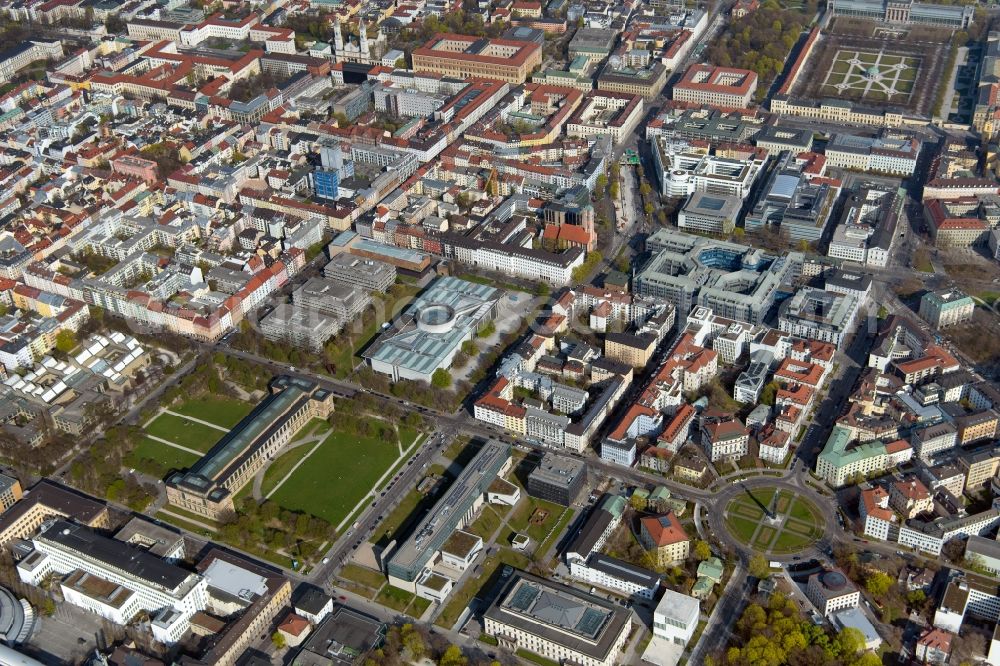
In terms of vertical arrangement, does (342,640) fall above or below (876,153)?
below

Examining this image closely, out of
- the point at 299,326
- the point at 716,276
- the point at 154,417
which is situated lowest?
the point at 154,417

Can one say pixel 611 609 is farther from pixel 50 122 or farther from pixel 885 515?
pixel 50 122

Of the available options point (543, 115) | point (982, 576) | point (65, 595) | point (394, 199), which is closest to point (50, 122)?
point (394, 199)

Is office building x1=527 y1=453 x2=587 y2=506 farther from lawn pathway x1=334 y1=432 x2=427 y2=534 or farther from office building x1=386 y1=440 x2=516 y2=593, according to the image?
lawn pathway x1=334 y1=432 x2=427 y2=534

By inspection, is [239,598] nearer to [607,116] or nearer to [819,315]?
[819,315]

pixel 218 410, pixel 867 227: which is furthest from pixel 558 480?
pixel 867 227

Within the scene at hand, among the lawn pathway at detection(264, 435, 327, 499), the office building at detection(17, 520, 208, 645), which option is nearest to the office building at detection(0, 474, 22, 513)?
the office building at detection(17, 520, 208, 645)

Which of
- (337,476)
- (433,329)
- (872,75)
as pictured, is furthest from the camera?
(872,75)
